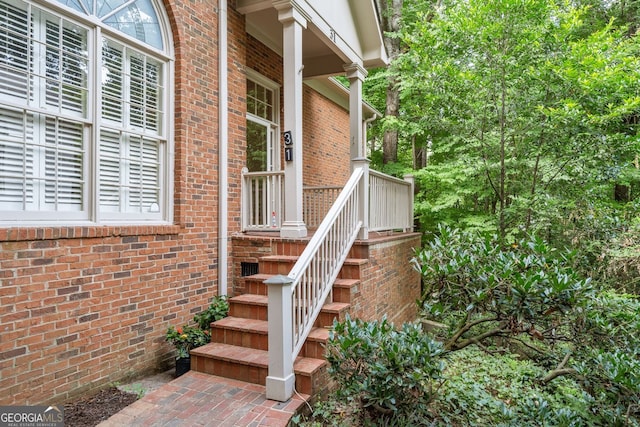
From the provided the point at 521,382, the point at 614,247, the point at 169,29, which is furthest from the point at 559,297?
the point at 169,29

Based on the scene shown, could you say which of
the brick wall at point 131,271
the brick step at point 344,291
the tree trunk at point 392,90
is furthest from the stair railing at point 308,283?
the tree trunk at point 392,90

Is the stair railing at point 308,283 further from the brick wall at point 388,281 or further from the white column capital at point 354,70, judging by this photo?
the white column capital at point 354,70

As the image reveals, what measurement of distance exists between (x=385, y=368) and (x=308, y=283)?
1168mm

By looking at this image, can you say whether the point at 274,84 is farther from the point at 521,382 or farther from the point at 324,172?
the point at 521,382

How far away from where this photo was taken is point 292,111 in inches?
199

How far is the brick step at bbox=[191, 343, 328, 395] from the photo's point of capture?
3.40m

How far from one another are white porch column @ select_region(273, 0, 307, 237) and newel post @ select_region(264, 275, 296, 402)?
1769 millimetres

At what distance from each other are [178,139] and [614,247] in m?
6.42

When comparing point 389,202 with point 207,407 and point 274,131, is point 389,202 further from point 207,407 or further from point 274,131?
point 207,407

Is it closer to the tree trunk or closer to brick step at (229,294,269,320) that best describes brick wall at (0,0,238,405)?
brick step at (229,294,269,320)

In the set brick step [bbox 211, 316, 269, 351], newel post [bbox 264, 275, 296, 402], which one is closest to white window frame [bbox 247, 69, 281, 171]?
brick step [bbox 211, 316, 269, 351]

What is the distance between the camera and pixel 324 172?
9617 millimetres

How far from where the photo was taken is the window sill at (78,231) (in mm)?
2977

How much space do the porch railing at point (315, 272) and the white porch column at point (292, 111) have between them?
2.25ft
